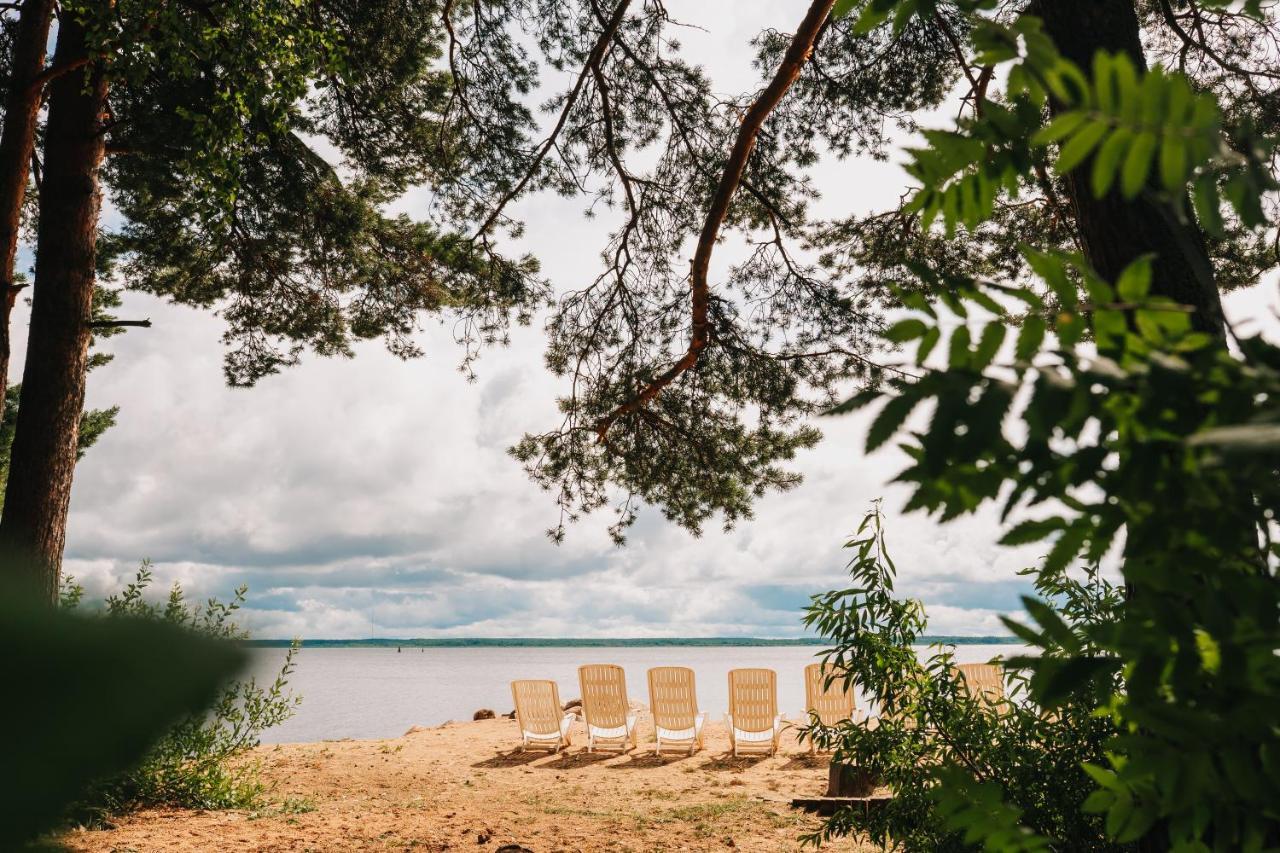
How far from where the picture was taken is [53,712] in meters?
0.36

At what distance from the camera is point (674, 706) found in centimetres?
1073

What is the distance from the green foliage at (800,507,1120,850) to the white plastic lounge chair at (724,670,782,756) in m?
6.76

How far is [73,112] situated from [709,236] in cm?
540

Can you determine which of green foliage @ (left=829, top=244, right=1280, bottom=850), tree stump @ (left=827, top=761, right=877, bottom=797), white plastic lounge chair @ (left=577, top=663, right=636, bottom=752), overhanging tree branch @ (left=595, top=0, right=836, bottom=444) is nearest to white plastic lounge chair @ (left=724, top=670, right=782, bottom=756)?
white plastic lounge chair @ (left=577, top=663, right=636, bottom=752)

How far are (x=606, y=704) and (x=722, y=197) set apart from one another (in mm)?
6840

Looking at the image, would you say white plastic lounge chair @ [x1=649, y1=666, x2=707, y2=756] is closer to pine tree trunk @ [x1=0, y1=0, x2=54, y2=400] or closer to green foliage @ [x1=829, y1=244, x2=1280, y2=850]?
pine tree trunk @ [x1=0, y1=0, x2=54, y2=400]

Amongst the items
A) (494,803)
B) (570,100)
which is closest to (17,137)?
(570,100)

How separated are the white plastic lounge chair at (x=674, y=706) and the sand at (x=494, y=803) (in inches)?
11.4

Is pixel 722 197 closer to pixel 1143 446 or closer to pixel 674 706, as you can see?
pixel 674 706

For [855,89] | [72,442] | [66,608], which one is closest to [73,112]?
[72,442]

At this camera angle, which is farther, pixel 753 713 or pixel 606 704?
pixel 606 704

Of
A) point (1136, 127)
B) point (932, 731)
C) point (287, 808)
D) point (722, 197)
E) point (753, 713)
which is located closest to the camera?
point (1136, 127)

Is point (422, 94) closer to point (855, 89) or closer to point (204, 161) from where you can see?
point (204, 161)

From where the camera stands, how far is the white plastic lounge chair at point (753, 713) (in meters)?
10.4
